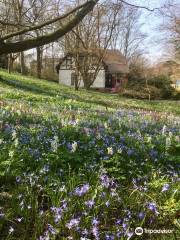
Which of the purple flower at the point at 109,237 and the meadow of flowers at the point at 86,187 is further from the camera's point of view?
the meadow of flowers at the point at 86,187

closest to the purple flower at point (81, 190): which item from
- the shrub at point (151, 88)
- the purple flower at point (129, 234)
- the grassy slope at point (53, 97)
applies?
the purple flower at point (129, 234)

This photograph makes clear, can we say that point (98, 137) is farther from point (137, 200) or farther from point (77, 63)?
point (77, 63)

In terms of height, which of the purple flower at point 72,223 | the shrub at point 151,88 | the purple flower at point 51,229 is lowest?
the shrub at point 151,88

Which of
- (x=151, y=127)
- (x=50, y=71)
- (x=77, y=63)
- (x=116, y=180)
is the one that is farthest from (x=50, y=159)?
(x=50, y=71)

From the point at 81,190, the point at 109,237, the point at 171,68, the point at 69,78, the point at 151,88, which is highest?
the point at 171,68

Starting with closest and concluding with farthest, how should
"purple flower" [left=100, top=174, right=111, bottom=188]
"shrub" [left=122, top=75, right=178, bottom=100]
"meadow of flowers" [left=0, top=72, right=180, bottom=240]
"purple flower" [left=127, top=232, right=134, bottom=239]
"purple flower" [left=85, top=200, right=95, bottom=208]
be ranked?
"purple flower" [left=127, top=232, right=134, bottom=239] → "meadow of flowers" [left=0, top=72, right=180, bottom=240] → "purple flower" [left=85, top=200, right=95, bottom=208] → "purple flower" [left=100, top=174, right=111, bottom=188] → "shrub" [left=122, top=75, right=178, bottom=100]

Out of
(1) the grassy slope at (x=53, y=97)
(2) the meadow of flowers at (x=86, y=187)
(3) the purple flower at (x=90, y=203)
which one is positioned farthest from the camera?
(1) the grassy slope at (x=53, y=97)

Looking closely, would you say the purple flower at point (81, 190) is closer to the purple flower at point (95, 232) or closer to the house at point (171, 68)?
the purple flower at point (95, 232)

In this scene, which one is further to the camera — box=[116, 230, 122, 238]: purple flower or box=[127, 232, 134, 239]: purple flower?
box=[116, 230, 122, 238]: purple flower

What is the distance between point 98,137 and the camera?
6.28 meters

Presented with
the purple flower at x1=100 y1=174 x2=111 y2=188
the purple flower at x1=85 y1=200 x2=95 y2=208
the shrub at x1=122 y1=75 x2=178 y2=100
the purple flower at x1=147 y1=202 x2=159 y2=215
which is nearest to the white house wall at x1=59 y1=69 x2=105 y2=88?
the shrub at x1=122 y1=75 x2=178 y2=100

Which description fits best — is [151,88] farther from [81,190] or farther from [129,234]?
[129,234]

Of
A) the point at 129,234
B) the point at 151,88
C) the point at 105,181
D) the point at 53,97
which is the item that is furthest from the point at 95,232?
the point at 151,88

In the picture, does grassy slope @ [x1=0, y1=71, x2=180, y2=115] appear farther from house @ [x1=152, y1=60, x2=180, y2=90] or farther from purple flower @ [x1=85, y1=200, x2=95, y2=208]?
house @ [x1=152, y1=60, x2=180, y2=90]
